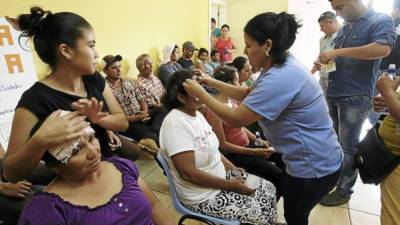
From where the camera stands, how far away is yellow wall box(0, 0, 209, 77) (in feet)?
8.27

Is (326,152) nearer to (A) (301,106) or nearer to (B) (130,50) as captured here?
(A) (301,106)

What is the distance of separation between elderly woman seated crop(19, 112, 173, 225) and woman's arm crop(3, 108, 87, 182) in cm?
4

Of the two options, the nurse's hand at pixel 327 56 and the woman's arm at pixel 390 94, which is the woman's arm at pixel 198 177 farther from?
the nurse's hand at pixel 327 56

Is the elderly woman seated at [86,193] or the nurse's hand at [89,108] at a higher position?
the nurse's hand at [89,108]

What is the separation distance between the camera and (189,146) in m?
1.28

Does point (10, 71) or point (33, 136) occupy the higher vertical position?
point (33, 136)

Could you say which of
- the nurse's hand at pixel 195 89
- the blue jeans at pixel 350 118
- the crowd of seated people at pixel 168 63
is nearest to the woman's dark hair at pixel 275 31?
the nurse's hand at pixel 195 89

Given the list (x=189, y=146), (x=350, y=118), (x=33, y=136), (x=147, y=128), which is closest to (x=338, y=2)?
(x=350, y=118)

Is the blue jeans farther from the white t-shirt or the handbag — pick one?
the white t-shirt

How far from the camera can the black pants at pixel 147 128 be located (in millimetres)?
2812

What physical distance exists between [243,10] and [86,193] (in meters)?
7.11

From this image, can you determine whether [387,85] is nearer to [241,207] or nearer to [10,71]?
[241,207]

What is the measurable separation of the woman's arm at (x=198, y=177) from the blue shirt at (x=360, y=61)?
1.12 metres

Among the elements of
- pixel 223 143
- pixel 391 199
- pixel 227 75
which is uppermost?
pixel 227 75
